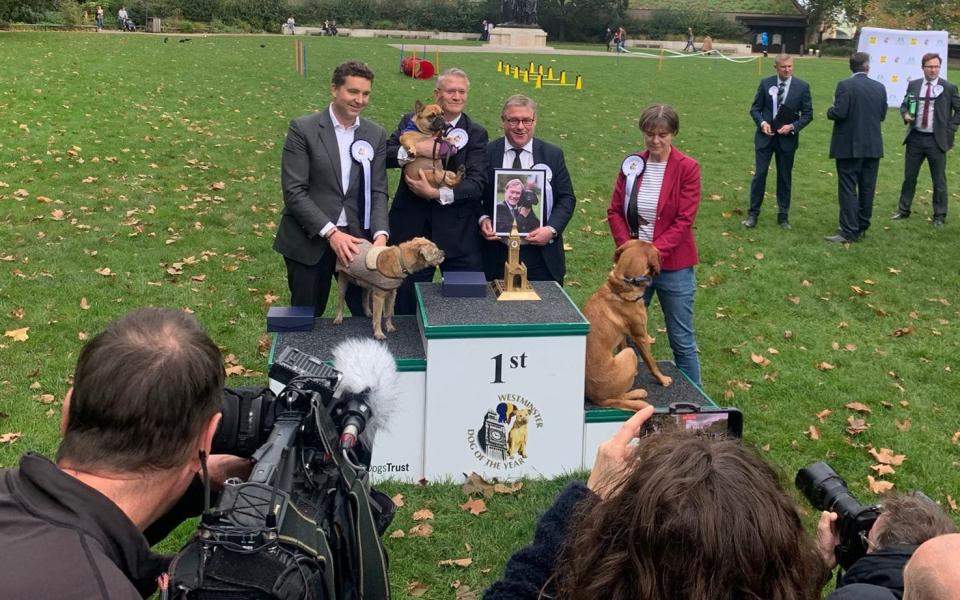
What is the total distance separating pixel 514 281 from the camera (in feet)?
17.5

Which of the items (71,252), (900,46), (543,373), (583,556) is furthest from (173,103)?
(900,46)

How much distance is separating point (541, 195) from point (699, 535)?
432 centimetres

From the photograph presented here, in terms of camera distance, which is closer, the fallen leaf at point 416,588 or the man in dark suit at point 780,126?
the fallen leaf at point 416,588

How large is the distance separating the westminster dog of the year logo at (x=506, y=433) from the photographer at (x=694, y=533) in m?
3.06

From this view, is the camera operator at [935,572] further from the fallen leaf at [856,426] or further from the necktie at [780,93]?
the necktie at [780,93]

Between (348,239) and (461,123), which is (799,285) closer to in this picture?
(461,123)

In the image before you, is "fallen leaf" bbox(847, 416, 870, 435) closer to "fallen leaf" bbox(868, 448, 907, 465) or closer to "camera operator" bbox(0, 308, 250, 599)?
"fallen leaf" bbox(868, 448, 907, 465)

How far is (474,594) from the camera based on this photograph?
4023 mm

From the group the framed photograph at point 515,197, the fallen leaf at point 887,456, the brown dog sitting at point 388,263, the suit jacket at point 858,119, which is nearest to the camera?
the brown dog sitting at point 388,263

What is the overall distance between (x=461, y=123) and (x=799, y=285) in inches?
202

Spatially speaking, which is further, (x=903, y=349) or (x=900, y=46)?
(x=900, y=46)

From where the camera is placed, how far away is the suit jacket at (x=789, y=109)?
437 inches

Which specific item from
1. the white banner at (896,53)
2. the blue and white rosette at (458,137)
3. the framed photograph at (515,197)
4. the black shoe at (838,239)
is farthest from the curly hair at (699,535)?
the white banner at (896,53)

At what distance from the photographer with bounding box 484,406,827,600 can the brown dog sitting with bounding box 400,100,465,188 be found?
4013 millimetres
